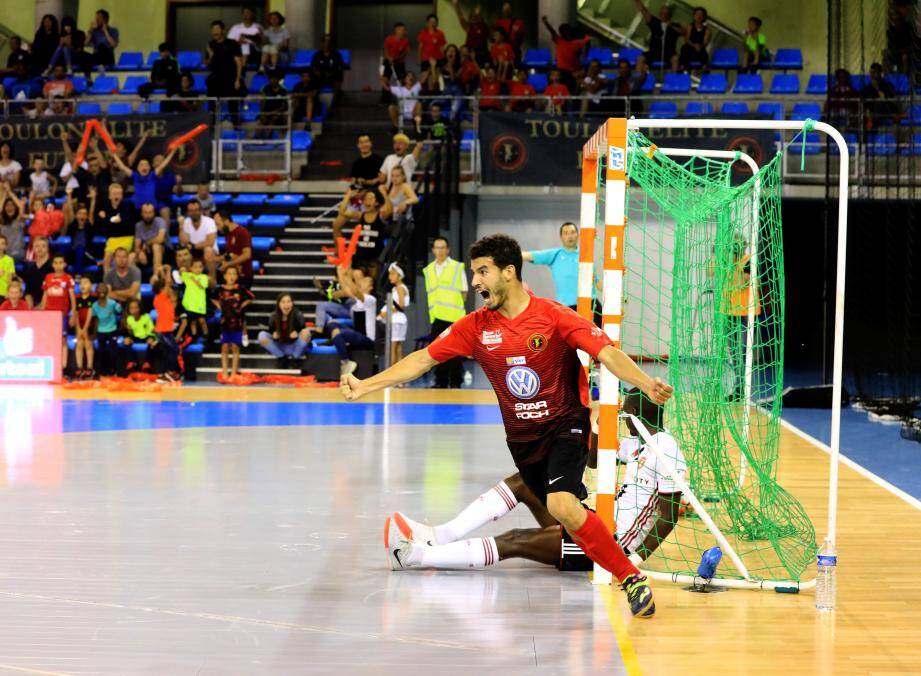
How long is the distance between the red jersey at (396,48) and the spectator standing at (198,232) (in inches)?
246

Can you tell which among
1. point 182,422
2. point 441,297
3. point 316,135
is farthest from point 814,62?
point 182,422

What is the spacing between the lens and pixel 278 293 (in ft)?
63.7

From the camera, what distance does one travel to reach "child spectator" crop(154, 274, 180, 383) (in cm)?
1722

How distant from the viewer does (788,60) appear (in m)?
23.0

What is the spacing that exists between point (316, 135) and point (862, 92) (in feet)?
32.9

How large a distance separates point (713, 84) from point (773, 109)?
2.50 m

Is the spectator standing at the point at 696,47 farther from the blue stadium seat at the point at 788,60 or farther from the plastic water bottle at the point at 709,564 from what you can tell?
the plastic water bottle at the point at 709,564

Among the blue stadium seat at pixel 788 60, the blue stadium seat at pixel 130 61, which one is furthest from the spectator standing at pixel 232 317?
the blue stadium seat at pixel 788 60

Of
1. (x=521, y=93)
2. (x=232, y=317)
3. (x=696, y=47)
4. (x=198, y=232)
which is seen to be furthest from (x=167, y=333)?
(x=696, y=47)

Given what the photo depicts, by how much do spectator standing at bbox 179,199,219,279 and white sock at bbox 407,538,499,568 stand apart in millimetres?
12950

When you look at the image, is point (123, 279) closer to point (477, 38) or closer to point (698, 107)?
point (477, 38)

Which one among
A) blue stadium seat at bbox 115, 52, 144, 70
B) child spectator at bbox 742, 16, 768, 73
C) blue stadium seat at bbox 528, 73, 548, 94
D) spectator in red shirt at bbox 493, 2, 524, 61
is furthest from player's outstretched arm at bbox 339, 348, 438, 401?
blue stadium seat at bbox 115, 52, 144, 70

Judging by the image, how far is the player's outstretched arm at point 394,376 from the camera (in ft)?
19.5

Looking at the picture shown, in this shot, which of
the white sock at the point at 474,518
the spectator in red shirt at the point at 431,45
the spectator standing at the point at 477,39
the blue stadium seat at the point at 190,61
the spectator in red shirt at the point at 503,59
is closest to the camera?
the white sock at the point at 474,518
